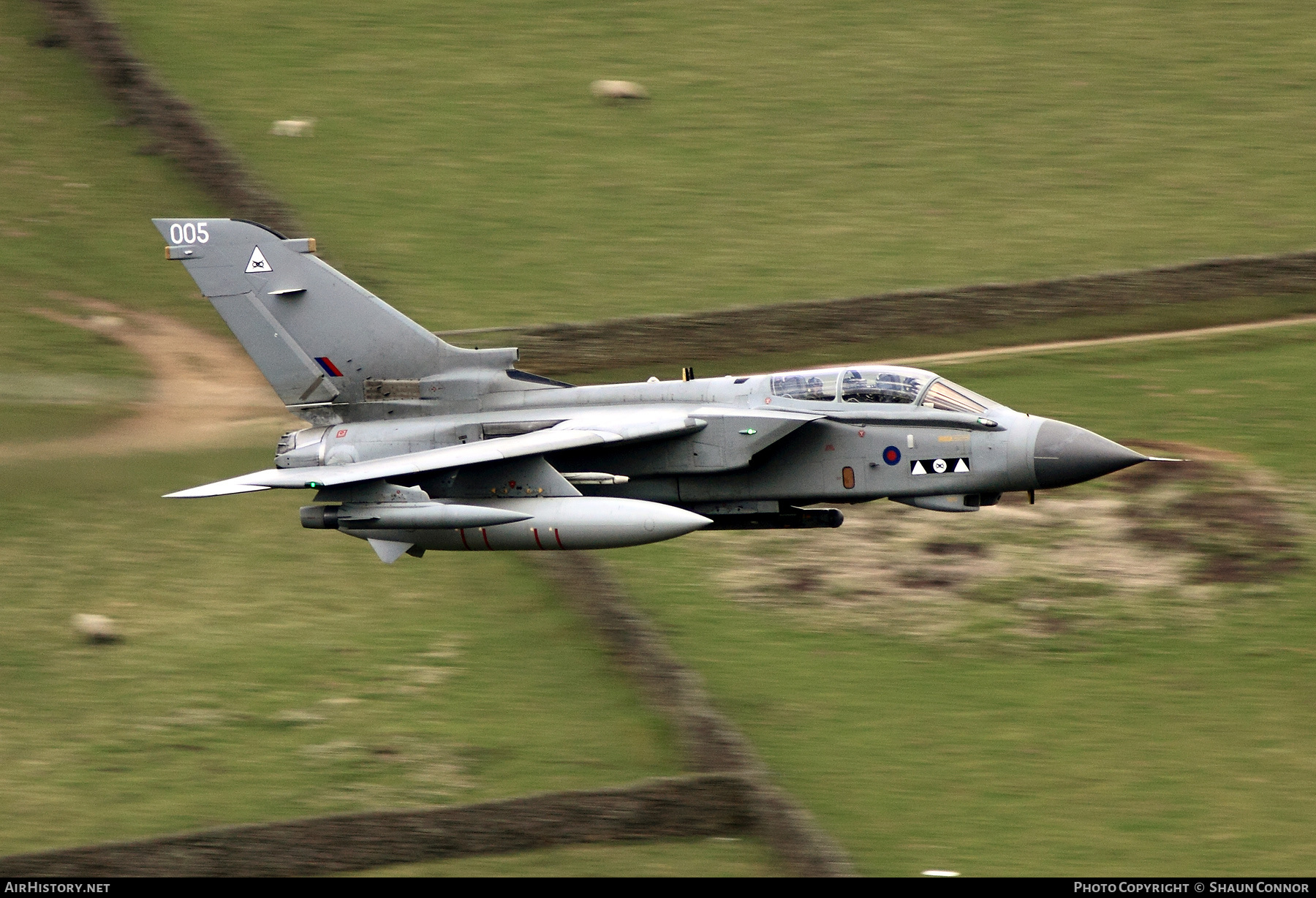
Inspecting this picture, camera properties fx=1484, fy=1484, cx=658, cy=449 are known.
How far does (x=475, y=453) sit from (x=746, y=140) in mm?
29066

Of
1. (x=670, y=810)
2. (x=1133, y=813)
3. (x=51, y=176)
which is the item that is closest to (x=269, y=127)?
(x=51, y=176)

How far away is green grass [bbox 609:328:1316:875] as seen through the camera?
2369 centimetres

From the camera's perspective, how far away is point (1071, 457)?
74.4ft

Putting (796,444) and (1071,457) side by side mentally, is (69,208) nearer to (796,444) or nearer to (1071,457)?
(796,444)

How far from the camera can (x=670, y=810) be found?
24.6 meters

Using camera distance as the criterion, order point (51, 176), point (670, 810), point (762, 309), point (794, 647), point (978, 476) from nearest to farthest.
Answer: point (978, 476) < point (670, 810) < point (794, 647) < point (762, 309) < point (51, 176)

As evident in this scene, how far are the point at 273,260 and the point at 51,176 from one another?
26617 mm

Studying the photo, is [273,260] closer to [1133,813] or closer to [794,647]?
[794,647]

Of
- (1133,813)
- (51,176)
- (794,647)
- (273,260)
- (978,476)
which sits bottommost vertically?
(1133,813)

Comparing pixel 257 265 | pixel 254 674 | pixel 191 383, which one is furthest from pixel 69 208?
pixel 257 265

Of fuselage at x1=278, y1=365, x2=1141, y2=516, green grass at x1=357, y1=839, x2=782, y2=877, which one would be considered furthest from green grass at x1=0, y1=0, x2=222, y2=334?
green grass at x1=357, y1=839, x2=782, y2=877

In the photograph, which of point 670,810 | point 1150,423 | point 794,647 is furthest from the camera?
point 1150,423

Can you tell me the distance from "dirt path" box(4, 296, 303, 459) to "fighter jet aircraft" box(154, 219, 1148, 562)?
10737mm

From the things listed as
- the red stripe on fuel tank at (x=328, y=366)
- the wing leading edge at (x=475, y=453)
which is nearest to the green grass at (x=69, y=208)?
the red stripe on fuel tank at (x=328, y=366)
